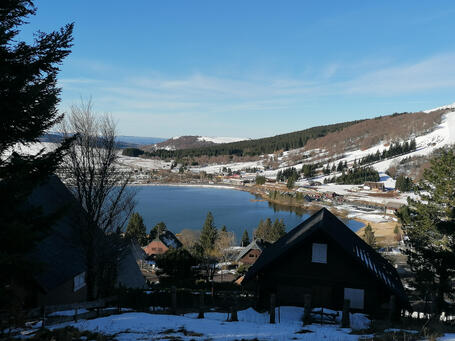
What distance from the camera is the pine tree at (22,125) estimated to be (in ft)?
19.0

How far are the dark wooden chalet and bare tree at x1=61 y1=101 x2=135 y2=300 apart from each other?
6.06m

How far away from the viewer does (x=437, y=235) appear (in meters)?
18.4

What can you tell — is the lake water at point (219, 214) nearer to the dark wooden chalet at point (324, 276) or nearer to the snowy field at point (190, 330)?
the dark wooden chalet at point (324, 276)

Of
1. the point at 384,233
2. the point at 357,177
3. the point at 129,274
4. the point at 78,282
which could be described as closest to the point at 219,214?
the point at 384,233

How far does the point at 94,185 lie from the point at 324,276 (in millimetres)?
9702

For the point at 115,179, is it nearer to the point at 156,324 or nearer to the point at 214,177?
the point at 156,324

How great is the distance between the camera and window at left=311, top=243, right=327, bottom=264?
12711mm

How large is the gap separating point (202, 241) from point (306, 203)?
6914cm

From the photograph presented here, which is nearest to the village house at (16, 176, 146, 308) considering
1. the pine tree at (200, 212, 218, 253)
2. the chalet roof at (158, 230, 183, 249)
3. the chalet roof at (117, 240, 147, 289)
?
the chalet roof at (117, 240, 147, 289)

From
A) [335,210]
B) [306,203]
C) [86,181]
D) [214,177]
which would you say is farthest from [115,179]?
[214,177]

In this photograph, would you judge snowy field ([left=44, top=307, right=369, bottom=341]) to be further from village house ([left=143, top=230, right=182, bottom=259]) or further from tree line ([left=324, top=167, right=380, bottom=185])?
tree line ([left=324, top=167, right=380, bottom=185])

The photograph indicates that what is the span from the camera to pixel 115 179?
1291 centimetres

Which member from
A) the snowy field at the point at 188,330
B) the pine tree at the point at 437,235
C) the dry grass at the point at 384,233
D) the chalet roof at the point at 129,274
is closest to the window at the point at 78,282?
the snowy field at the point at 188,330

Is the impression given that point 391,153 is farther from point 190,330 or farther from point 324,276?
point 190,330
